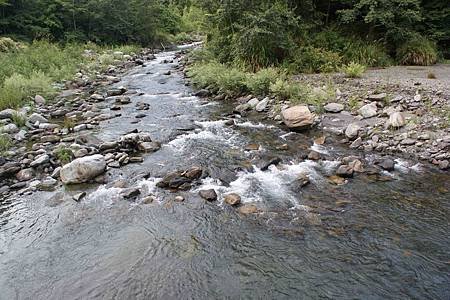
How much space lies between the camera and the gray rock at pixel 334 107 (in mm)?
11883

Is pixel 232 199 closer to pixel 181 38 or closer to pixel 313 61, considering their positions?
pixel 313 61

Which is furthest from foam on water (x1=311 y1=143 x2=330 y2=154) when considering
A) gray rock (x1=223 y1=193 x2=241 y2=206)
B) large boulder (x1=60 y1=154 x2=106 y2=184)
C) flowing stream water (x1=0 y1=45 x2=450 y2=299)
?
large boulder (x1=60 y1=154 x2=106 y2=184)

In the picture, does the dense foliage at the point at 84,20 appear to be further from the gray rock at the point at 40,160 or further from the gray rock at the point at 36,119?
the gray rock at the point at 40,160

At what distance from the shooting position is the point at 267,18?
15.6 meters

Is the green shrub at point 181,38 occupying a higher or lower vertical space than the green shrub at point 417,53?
lower

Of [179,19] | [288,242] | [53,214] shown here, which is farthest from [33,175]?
[179,19]

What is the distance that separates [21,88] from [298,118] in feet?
36.0

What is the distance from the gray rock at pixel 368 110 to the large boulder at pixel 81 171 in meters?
7.70

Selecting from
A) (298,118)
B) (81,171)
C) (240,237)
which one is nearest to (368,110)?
(298,118)

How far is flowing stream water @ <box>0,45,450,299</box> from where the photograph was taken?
511 centimetres

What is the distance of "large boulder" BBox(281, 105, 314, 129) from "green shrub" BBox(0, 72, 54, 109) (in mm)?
9627

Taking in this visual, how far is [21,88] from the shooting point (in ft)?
47.7

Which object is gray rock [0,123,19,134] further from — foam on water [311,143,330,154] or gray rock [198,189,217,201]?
foam on water [311,143,330,154]

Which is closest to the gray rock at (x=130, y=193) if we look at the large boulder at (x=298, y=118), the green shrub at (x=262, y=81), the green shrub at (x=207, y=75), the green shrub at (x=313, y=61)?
the large boulder at (x=298, y=118)
